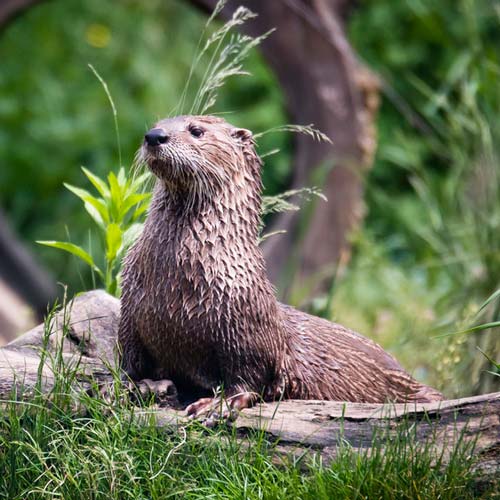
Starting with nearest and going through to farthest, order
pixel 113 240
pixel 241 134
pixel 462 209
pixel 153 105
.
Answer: pixel 241 134 < pixel 113 240 < pixel 462 209 < pixel 153 105

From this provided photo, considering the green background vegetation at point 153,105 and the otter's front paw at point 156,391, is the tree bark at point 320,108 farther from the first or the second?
the otter's front paw at point 156,391

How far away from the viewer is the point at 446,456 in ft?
9.46

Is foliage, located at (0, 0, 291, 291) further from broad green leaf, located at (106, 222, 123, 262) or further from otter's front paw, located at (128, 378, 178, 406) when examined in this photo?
otter's front paw, located at (128, 378, 178, 406)

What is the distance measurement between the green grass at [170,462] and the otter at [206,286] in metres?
0.17

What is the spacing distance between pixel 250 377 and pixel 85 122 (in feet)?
22.0

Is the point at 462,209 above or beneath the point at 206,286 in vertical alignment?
above

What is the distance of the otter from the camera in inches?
123

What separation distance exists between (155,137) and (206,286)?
1.48 ft

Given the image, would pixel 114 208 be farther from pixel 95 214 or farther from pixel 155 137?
pixel 155 137

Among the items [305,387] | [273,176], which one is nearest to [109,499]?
[305,387]

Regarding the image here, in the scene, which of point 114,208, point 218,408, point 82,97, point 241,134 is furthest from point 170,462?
point 82,97

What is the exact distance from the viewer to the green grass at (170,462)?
2799mm

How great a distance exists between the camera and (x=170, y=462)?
9.57ft

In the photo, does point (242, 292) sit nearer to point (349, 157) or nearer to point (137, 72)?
point (349, 157)
